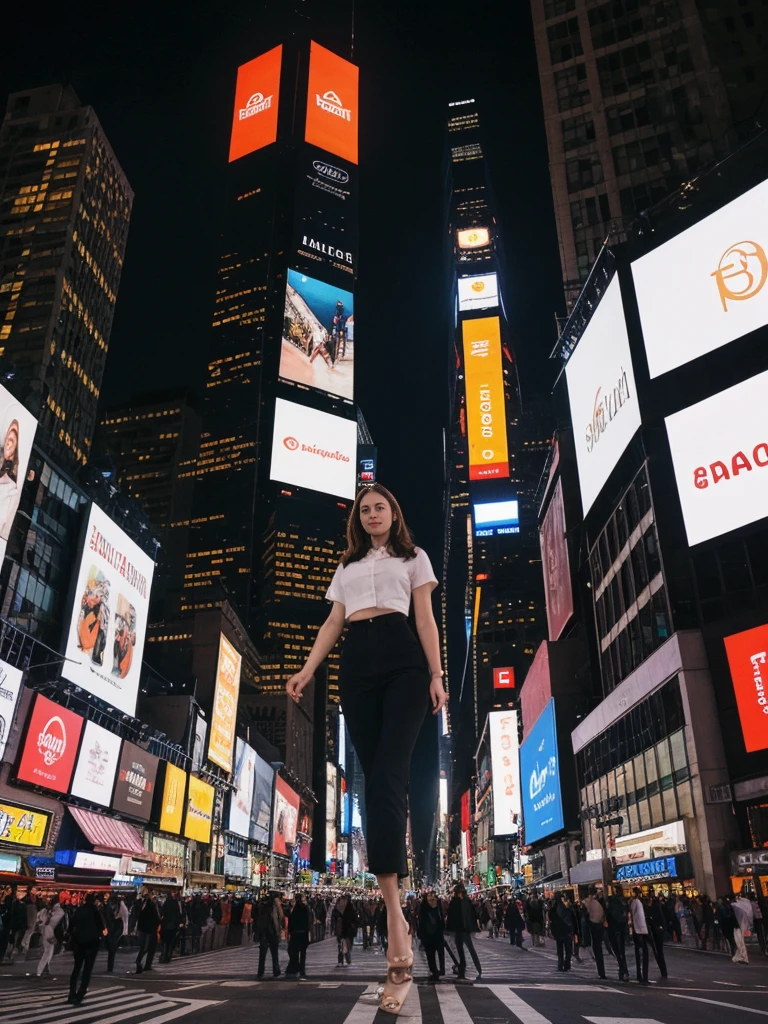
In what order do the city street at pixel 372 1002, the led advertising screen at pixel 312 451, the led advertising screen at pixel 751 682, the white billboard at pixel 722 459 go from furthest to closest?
the led advertising screen at pixel 312 451, the white billboard at pixel 722 459, the led advertising screen at pixel 751 682, the city street at pixel 372 1002

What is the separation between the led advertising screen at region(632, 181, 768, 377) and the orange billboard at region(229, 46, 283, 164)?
51.1m

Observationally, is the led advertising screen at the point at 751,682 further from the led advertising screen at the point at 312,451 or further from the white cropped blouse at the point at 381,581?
the led advertising screen at the point at 312,451

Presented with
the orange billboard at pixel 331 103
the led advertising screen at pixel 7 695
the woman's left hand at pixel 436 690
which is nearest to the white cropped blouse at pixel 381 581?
the woman's left hand at pixel 436 690

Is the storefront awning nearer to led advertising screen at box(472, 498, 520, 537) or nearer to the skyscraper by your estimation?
the skyscraper

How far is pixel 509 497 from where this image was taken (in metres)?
107

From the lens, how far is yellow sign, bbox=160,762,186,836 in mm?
45938

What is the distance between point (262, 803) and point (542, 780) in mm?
35726

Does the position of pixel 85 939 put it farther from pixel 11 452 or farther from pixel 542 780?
pixel 542 780

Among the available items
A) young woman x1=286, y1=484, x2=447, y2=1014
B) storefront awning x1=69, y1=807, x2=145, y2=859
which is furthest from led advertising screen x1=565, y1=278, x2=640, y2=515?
young woman x1=286, y1=484, x2=447, y2=1014

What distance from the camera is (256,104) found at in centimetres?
7644

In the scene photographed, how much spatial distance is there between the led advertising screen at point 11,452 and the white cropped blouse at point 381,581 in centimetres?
2778

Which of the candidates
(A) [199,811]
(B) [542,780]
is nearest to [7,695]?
(A) [199,811]

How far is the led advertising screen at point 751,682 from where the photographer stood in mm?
25938

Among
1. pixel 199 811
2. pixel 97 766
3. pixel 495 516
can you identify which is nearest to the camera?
pixel 97 766
